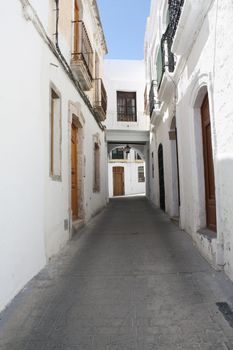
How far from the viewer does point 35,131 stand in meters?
3.92

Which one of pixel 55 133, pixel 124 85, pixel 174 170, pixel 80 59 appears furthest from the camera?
pixel 124 85

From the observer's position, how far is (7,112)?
302cm

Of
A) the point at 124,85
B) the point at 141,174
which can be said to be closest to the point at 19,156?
the point at 124,85

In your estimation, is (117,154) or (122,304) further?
(117,154)

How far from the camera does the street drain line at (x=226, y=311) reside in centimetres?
250

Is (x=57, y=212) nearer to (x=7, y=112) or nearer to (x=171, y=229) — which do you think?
(x=7, y=112)

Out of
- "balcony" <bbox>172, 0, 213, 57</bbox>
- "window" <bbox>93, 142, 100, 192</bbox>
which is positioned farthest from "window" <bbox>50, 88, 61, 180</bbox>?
"window" <bbox>93, 142, 100, 192</bbox>

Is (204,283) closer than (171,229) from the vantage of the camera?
Yes

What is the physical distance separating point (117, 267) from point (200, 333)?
1849 millimetres

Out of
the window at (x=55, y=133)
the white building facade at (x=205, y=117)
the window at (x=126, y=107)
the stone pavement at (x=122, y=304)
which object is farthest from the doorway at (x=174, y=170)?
the window at (x=126, y=107)

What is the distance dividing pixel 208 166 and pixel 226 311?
8.54ft

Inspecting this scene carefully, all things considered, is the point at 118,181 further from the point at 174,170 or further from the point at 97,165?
the point at 174,170

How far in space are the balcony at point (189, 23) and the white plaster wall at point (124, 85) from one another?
10726 millimetres

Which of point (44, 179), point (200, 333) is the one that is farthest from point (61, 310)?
point (44, 179)
